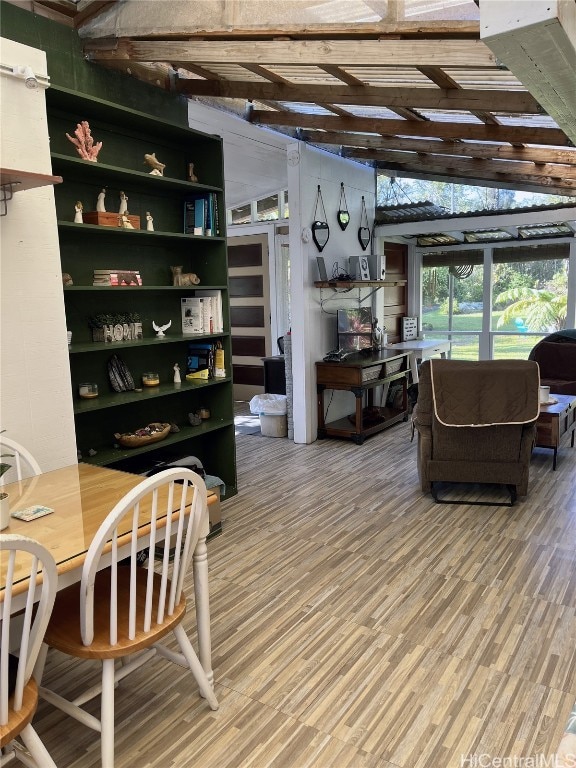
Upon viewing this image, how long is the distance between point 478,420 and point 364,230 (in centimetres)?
344

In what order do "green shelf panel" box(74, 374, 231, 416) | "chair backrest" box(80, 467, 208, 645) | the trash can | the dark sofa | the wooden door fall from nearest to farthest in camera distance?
"chair backrest" box(80, 467, 208, 645), "green shelf panel" box(74, 374, 231, 416), the trash can, the dark sofa, the wooden door

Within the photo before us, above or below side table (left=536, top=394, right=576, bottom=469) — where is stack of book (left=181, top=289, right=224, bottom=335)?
above

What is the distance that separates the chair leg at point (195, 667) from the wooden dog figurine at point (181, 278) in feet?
8.02

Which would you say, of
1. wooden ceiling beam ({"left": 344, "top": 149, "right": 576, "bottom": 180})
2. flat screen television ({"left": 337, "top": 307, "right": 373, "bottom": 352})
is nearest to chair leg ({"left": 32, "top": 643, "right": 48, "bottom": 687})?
flat screen television ({"left": 337, "top": 307, "right": 373, "bottom": 352})

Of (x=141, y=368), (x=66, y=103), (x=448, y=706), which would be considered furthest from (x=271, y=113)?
(x=448, y=706)

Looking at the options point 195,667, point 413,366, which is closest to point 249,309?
point 413,366

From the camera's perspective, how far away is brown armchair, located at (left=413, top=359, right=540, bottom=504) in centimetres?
383

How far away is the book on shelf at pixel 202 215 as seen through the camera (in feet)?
13.0

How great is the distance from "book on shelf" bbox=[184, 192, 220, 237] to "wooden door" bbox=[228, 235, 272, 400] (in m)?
3.32

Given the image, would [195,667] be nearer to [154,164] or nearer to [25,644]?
[25,644]

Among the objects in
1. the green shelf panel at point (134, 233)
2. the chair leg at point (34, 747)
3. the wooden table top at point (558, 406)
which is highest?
the green shelf panel at point (134, 233)

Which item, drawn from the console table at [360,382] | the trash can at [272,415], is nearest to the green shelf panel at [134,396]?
the console table at [360,382]

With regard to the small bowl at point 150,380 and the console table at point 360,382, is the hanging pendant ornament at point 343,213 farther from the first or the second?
the small bowl at point 150,380

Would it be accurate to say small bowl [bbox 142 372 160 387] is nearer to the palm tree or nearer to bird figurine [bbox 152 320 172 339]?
bird figurine [bbox 152 320 172 339]
